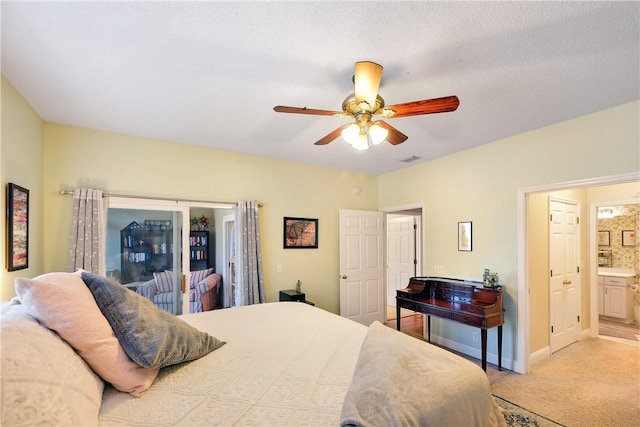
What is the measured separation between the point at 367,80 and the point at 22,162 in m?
2.81

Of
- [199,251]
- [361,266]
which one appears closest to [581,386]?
[361,266]

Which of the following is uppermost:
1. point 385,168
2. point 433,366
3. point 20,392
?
point 385,168

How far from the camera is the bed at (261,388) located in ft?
3.18

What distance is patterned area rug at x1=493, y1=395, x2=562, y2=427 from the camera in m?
2.45

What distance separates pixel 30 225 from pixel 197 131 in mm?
1696

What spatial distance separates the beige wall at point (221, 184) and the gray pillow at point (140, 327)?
232cm

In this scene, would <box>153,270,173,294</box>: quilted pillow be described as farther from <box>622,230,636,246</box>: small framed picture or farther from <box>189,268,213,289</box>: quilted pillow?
<box>622,230,636,246</box>: small framed picture

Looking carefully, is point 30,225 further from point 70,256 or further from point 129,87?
point 129,87

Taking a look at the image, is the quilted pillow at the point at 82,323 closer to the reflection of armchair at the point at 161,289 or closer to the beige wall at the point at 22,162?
the beige wall at the point at 22,162

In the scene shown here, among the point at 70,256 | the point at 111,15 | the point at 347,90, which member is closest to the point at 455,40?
the point at 347,90

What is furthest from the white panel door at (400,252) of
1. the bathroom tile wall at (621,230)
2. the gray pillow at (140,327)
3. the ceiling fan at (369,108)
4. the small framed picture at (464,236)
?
the gray pillow at (140,327)

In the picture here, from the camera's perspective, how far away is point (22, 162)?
249 centimetres

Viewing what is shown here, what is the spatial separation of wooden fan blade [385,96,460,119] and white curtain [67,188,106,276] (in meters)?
3.15

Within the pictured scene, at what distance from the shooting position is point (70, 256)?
3.07m
